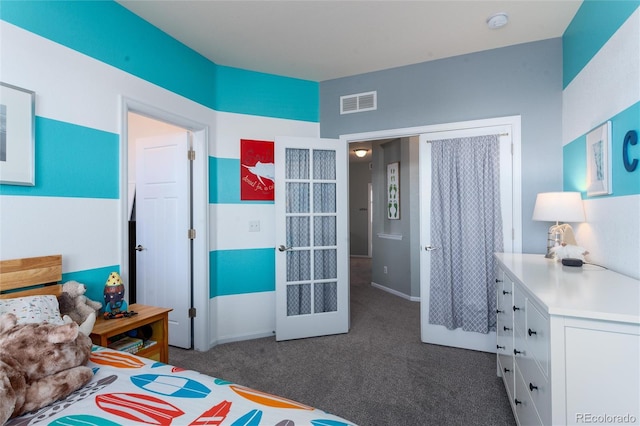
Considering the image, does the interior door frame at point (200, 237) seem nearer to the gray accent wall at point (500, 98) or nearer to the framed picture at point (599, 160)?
the gray accent wall at point (500, 98)

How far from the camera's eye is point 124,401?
1.05 meters

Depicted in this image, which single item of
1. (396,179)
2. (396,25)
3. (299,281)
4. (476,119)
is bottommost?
(299,281)

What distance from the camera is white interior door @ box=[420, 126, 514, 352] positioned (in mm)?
2795

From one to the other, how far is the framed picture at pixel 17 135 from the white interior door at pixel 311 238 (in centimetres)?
188

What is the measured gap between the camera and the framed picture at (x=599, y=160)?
1.81 m

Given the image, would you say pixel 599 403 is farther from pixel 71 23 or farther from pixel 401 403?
pixel 71 23

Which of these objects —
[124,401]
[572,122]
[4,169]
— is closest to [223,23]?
[4,169]

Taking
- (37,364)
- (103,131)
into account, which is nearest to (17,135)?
(103,131)

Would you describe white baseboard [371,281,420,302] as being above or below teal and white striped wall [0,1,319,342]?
below

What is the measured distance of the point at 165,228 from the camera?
10.2ft

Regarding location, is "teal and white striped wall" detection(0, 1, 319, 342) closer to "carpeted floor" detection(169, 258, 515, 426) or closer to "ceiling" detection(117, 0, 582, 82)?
"ceiling" detection(117, 0, 582, 82)

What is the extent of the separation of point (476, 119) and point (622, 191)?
1.43m

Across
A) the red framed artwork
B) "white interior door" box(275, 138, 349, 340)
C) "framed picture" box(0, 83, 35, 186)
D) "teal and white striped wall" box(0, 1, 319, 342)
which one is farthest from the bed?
the red framed artwork

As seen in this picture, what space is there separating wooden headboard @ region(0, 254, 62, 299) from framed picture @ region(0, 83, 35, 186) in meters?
0.41
